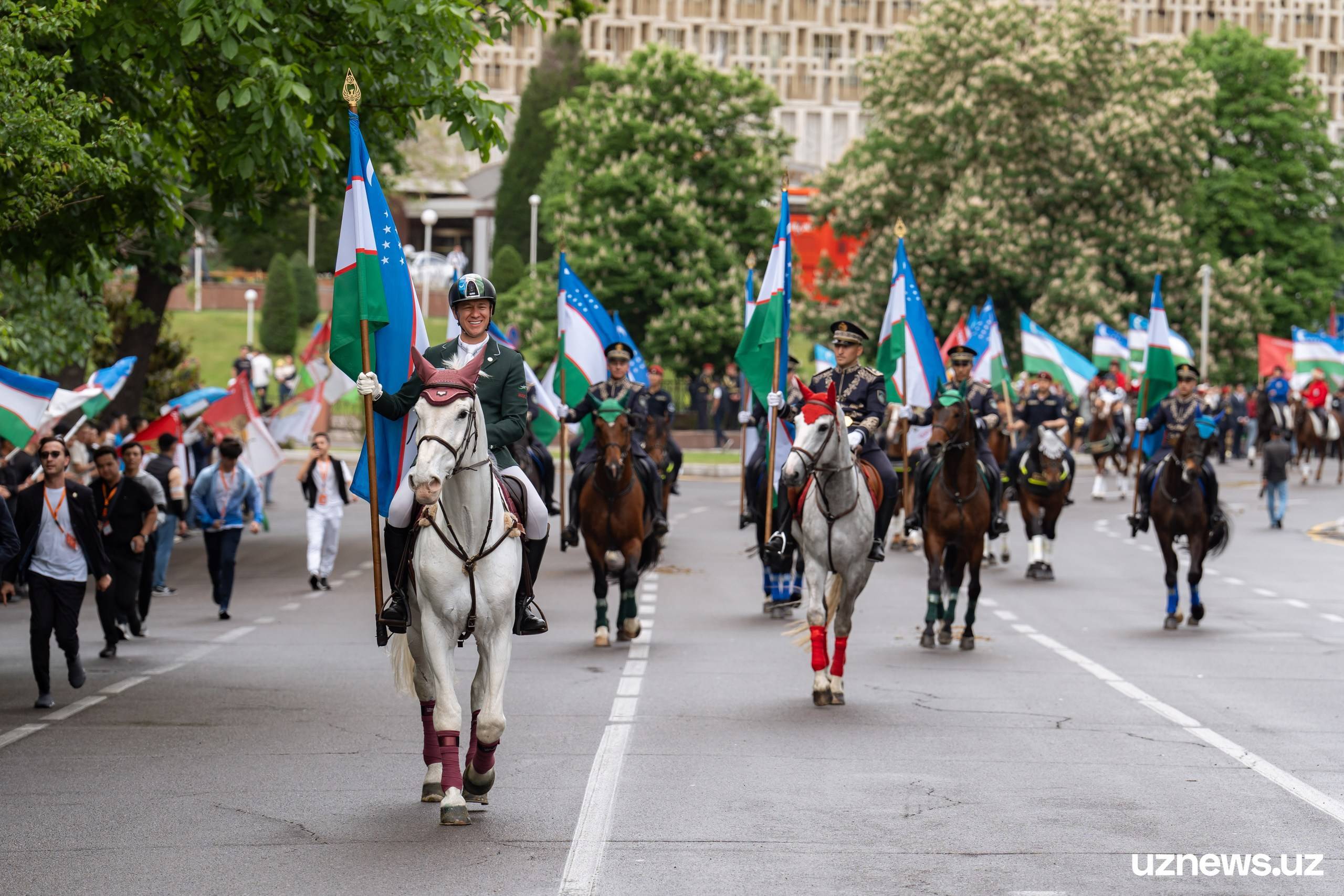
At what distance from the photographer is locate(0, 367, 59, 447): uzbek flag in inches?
588

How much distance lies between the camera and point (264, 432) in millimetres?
23906

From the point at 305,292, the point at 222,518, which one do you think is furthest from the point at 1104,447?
the point at 305,292

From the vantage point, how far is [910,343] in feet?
62.1

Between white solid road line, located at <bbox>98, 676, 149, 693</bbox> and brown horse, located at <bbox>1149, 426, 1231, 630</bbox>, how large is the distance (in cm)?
934

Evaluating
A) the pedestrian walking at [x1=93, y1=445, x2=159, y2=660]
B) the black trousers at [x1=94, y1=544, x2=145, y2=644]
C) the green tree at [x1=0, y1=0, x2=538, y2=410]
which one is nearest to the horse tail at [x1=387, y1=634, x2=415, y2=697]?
the green tree at [x1=0, y1=0, x2=538, y2=410]

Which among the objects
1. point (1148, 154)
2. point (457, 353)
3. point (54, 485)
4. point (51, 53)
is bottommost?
point (54, 485)

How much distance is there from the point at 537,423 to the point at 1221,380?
40734 millimetres

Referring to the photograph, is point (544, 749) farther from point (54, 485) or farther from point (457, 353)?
point (54, 485)

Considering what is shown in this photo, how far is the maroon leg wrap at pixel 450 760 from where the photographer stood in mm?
8648

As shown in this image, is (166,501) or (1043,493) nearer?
(166,501)

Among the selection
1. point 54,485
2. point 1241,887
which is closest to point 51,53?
point 54,485

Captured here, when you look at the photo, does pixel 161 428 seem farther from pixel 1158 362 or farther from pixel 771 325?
pixel 1158 362

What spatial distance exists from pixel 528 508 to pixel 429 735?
1.25m

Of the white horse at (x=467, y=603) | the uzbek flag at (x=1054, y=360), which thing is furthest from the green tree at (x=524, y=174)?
the white horse at (x=467, y=603)
